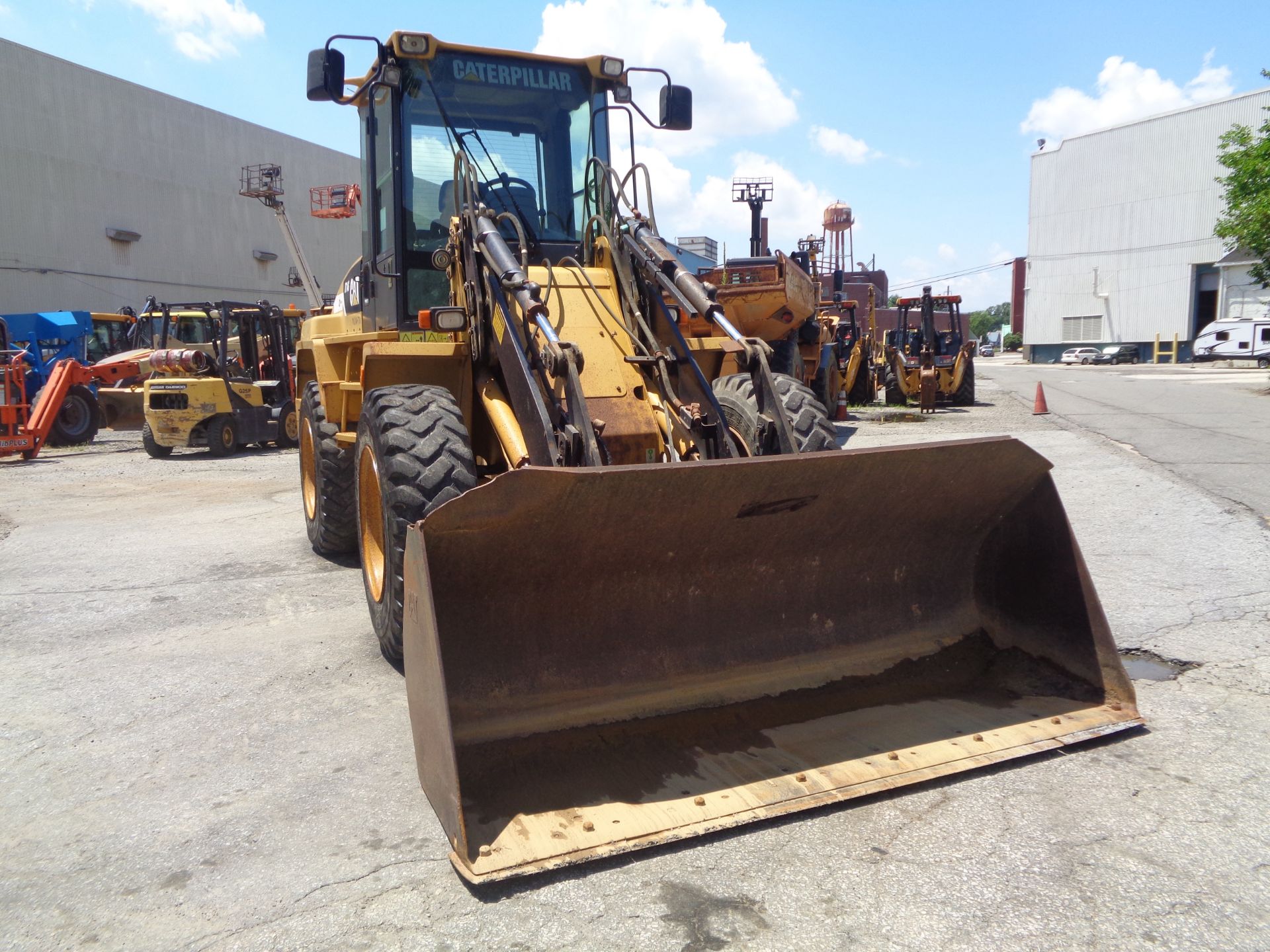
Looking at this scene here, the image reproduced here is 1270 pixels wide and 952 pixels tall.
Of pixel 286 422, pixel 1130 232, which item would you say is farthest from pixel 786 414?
pixel 1130 232

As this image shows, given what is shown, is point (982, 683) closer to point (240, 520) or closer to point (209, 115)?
point (240, 520)

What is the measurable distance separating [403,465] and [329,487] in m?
2.60

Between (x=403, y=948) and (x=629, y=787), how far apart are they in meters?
0.92

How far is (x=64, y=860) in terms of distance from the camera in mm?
2939

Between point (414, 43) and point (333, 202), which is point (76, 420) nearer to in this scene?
point (414, 43)

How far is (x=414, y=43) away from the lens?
515cm

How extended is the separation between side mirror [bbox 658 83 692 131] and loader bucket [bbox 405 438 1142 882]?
2955 millimetres

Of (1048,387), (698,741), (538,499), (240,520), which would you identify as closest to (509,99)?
(538,499)

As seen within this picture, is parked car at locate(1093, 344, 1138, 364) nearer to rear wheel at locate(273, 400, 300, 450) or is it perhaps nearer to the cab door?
rear wheel at locate(273, 400, 300, 450)

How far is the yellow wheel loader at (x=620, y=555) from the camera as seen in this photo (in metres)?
3.14

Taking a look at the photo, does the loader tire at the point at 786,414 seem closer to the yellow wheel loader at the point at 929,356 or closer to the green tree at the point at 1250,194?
the yellow wheel loader at the point at 929,356

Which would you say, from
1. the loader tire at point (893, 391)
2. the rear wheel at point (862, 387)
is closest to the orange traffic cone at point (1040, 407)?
the loader tire at point (893, 391)

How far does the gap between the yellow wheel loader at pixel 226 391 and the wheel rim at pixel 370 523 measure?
9.57 meters

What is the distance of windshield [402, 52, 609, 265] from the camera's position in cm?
533
